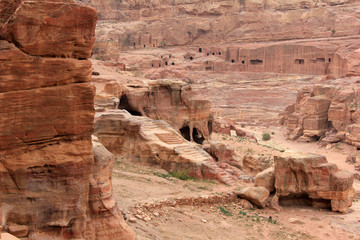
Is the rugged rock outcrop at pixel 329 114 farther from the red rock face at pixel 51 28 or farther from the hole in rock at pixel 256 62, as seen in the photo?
the red rock face at pixel 51 28

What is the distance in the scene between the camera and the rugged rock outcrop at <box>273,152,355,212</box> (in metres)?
15.1

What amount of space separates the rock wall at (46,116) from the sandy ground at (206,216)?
8.94 ft

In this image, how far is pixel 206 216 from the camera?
12656 millimetres

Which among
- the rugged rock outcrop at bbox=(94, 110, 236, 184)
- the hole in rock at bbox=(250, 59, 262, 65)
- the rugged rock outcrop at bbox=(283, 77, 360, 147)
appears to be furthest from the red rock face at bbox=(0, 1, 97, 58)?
the hole in rock at bbox=(250, 59, 262, 65)

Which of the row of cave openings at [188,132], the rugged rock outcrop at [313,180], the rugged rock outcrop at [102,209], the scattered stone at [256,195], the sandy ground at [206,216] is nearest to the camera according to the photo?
the rugged rock outcrop at [102,209]

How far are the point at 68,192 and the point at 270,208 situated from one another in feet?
31.8

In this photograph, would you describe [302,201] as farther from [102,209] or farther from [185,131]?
[185,131]

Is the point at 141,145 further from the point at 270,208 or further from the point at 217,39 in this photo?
the point at 217,39

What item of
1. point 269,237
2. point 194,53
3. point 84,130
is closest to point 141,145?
point 269,237

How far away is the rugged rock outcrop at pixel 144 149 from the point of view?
Result: 1705 centimetres

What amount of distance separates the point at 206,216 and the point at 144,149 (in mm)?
5627

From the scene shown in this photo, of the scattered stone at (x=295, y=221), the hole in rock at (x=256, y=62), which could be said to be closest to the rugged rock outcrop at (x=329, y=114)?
the scattered stone at (x=295, y=221)

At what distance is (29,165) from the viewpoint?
6.85 m

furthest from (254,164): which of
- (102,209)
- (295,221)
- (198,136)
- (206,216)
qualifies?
(102,209)
